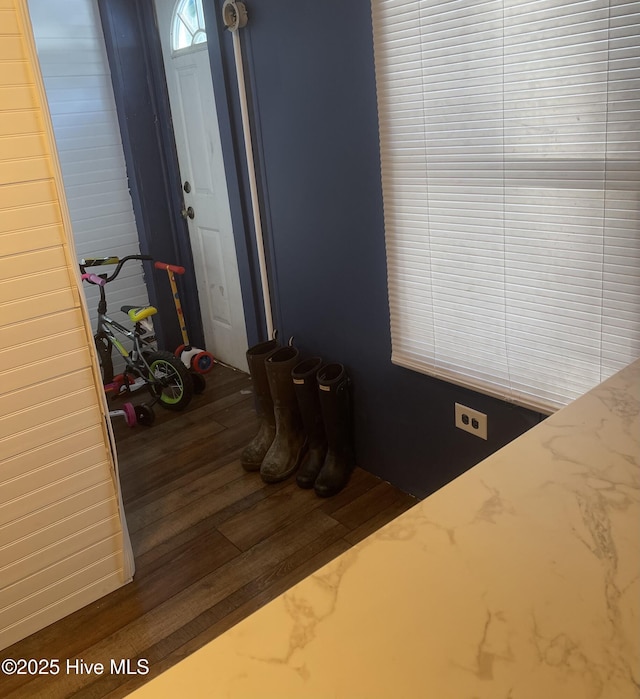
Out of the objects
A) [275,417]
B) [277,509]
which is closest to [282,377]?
[275,417]

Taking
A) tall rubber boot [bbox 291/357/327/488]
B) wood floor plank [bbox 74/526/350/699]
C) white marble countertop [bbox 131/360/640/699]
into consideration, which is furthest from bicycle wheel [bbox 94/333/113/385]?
white marble countertop [bbox 131/360/640/699]

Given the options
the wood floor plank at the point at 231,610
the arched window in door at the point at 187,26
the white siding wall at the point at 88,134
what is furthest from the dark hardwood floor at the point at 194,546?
the arched window in door at the point at 187,26

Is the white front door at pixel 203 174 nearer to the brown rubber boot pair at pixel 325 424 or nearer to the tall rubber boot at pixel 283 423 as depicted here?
the tall rubber boot at pixel 283 423

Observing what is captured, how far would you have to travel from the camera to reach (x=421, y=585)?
814mm

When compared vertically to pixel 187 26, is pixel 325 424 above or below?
below

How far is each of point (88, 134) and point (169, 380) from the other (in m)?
1.52

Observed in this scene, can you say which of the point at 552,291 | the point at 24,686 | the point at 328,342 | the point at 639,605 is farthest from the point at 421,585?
the point at 328,342

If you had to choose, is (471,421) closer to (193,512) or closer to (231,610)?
(231,610)

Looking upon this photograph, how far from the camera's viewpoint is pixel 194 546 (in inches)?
96.1

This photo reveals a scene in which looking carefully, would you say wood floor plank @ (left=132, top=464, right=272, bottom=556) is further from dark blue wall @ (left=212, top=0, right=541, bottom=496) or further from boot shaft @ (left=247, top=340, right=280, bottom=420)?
dark blue wall @ (left=212, top=0, right=541, bottom=496)

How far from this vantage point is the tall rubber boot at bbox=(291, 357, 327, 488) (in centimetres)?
266

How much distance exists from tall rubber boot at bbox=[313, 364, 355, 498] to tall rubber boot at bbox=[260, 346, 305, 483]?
15 cm

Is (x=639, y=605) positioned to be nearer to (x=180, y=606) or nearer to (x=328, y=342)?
(x=180, y=606)

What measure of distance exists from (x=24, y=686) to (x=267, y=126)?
2.15 meters
